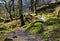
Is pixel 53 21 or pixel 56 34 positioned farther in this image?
pixel 53 21

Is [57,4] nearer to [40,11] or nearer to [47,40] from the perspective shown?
[40,11]

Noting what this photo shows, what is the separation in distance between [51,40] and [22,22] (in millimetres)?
9074

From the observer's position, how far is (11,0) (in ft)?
95.3

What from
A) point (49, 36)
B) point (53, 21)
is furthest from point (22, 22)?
point (49, 36)

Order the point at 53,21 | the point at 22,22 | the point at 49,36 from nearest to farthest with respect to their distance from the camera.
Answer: the point at 49,36 → the point at 53,21 → the point at 22,22

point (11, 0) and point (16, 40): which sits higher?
point (11, 0)

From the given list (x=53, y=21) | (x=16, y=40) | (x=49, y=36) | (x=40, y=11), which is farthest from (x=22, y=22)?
(x=40, y=11)

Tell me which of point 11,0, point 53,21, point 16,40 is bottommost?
point 16,40

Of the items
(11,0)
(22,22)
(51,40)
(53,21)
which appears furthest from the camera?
(11,0)

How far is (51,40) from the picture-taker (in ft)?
30.6

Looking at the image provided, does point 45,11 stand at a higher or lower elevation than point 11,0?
lower

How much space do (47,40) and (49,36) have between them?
64 cm

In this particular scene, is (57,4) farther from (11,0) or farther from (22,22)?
(22,22)

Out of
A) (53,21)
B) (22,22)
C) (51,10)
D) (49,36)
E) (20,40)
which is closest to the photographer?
(49,36)
